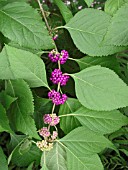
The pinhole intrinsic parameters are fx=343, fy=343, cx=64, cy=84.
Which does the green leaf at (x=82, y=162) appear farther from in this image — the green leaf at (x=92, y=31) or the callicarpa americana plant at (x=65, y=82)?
the green leaf at (x=92, y=31)

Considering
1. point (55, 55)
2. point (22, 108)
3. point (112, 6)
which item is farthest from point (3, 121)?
point (112, 6)

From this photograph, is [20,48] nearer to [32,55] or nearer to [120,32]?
[32,55]

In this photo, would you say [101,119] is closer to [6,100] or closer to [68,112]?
[68,112]

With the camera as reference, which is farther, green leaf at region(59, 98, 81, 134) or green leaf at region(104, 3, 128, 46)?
green leaf at region(59, 98, 81, 134)

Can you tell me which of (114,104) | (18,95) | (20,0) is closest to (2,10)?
(20,0)

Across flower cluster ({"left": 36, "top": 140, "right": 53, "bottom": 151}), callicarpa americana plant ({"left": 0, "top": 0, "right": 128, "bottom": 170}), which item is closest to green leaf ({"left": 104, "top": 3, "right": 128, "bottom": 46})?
callicarpa americana plant ({"left": 0, "top": 0, "right": 128, "bottom": 170})

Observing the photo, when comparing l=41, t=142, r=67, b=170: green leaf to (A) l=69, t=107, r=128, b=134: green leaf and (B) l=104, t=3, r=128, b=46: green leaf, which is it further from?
(B) l=104, t=3, r=128, b=46: green leaf
